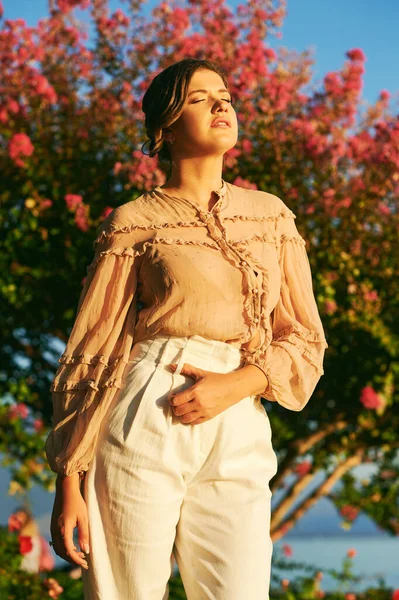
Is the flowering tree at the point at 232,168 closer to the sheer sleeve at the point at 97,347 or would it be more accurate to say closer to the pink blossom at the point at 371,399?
the pink blossom at the point at 371,399

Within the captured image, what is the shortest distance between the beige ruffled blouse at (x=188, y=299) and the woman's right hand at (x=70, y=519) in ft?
0.13

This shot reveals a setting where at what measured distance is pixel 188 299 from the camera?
1.89 metres

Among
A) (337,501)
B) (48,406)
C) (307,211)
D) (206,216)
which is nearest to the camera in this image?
(206,216)

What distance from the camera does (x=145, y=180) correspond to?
4312 millimetres

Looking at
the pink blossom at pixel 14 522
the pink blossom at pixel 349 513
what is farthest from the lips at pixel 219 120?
the pink blossom at pixel 349 513

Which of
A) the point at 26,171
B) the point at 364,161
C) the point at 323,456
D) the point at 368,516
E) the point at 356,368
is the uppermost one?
the point at 364,161

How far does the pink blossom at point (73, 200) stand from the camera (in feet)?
14.5

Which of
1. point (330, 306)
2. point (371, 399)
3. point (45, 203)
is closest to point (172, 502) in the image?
point (330, 306)

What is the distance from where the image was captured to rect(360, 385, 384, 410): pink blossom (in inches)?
182

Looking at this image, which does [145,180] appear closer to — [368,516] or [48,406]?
[48,406]

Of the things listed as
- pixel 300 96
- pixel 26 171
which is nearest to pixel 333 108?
pixel 300 96

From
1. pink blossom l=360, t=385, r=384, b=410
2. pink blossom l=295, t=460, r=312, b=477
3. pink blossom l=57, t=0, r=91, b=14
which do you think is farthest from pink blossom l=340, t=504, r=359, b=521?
pink blossom l=57, t=0, r=91, b=14

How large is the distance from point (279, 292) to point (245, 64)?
9.46 feet

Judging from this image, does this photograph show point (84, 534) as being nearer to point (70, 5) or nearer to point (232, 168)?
point (232, 168)
